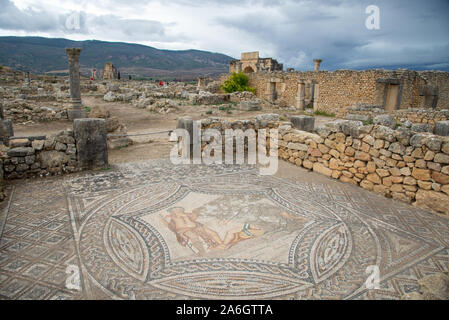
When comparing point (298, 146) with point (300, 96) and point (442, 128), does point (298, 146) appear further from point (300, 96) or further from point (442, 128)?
point (300, 96)

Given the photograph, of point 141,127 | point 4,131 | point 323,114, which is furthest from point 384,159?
point 323,114

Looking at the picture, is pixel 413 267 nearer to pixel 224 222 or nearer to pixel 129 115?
pixel 224 222

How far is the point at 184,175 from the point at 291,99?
57.4 ft

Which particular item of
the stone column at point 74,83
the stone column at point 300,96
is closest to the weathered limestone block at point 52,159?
the stone column at point 74,83

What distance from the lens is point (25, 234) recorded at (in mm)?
3586

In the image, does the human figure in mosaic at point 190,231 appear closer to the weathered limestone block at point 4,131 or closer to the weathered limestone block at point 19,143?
the weathered limestone block at point 19,143

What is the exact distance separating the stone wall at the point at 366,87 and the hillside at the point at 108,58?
58229 millimetres

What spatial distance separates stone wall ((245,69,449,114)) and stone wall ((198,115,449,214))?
480 inches

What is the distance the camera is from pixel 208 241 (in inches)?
139

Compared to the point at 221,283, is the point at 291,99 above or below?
above

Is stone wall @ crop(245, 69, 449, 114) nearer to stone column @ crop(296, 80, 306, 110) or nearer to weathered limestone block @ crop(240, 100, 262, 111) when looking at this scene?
stone column @ crop(296, 80, 306, 110)

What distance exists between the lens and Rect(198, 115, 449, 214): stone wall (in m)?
4.36

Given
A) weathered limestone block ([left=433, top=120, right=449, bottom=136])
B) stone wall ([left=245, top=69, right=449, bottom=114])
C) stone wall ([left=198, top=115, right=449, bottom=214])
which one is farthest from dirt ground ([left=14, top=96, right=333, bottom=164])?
weathered limestone block ([left=433, top=120, right=449, bottom=136])

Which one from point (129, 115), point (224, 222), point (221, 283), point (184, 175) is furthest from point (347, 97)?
point (221, 283)
